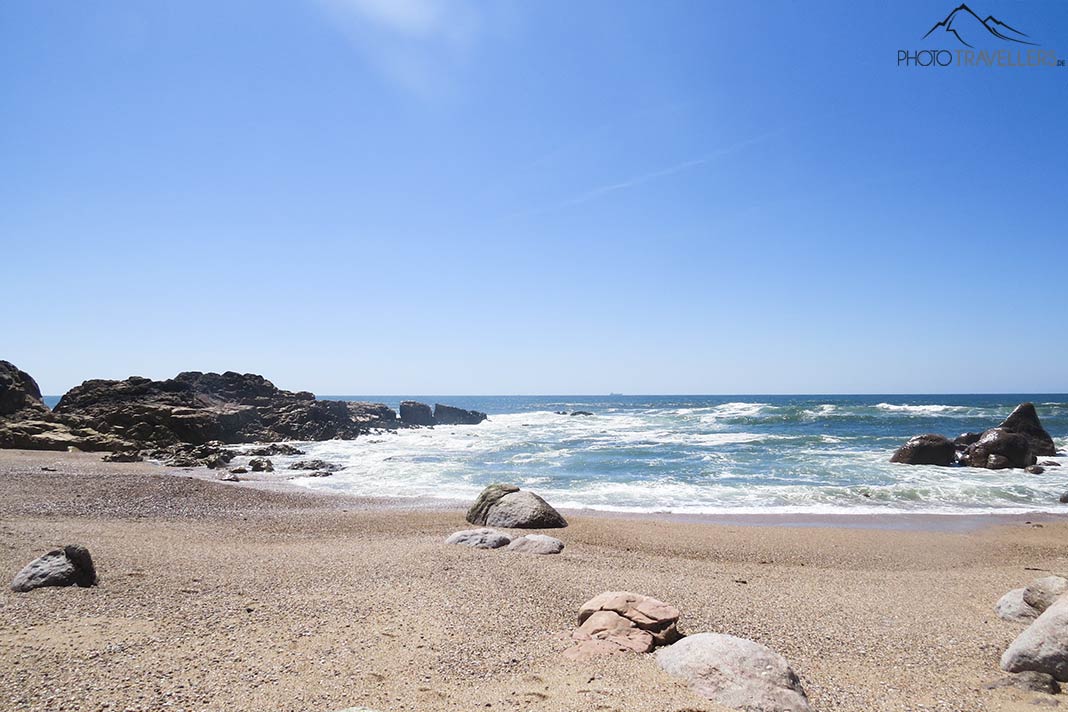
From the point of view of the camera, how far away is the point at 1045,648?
526 cm

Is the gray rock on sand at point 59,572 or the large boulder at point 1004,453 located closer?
the gray rock on sand at point 59,572

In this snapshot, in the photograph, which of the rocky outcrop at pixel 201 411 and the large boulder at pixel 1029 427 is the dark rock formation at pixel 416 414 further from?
the large boulder at pixel 1029 427

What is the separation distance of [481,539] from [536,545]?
3.38 feet

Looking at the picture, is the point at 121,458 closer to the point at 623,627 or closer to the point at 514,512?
the point at 514,512

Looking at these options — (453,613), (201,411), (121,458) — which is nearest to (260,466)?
(121,458)

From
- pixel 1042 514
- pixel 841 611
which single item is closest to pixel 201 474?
pixel 841 611

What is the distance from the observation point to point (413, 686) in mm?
4879

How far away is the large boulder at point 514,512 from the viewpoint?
41.3 feet

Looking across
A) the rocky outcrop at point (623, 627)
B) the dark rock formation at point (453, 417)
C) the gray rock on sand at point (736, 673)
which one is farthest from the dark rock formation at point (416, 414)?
the gray rock on sand at point (736, 673)

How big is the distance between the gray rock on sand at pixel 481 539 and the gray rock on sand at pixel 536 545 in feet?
0.62

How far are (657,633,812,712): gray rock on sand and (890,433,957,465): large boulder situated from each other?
76.6ft

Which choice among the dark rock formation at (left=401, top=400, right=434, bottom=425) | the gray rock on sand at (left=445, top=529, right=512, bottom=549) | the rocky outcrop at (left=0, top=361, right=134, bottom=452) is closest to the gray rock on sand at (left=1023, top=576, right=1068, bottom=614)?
the gray rock on sand at (left=445, top=529, right=512, bottom=549)

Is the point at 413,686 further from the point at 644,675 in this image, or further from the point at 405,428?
the point at 405,428

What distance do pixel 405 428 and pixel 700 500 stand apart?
47.3 meters
